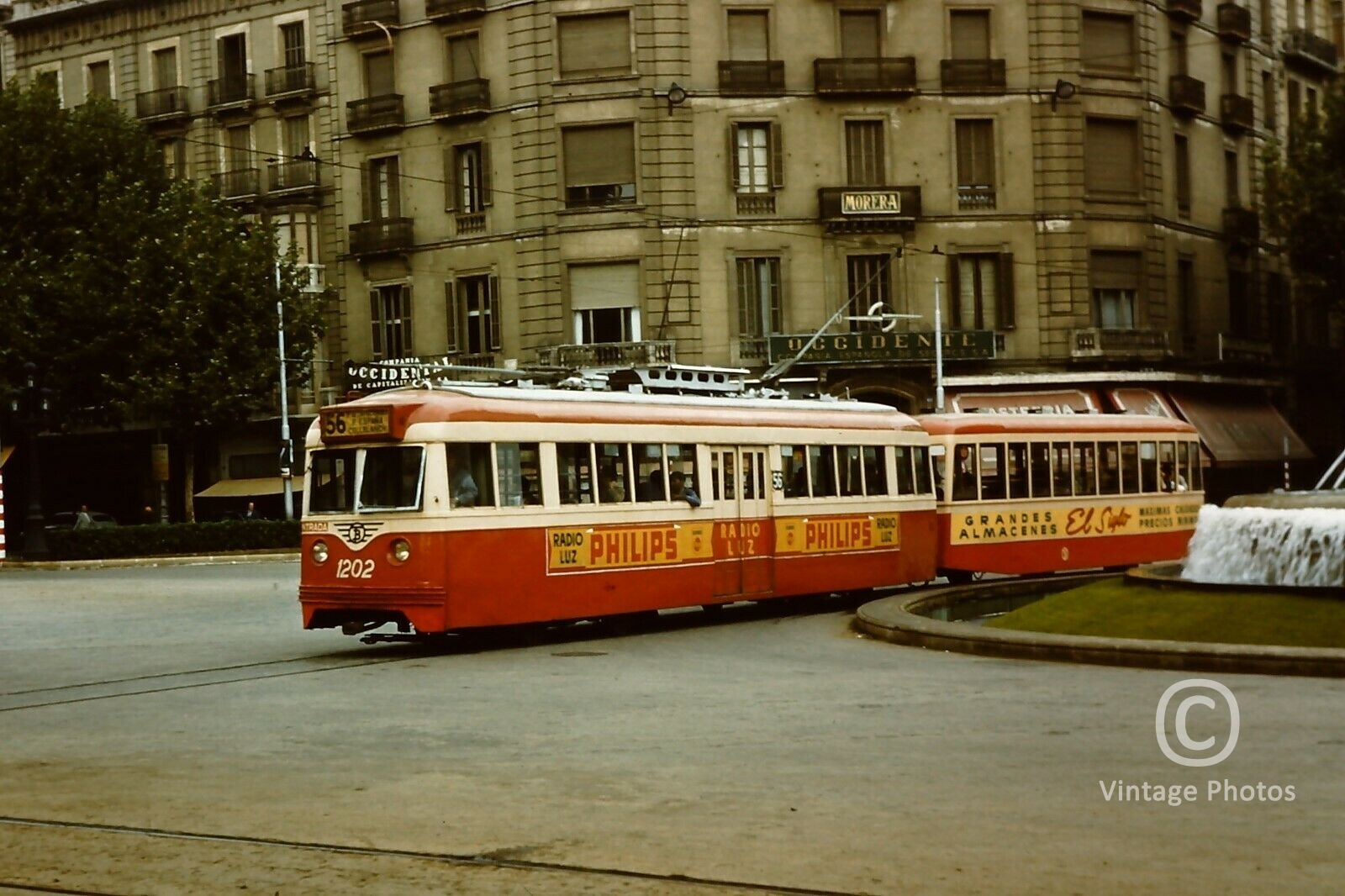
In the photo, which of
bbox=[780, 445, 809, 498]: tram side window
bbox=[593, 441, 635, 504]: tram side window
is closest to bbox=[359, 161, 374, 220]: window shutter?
bbox=[780, 445, 809, 498]: tram side window

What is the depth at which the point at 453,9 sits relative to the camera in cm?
4775

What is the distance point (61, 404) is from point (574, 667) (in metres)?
35.1

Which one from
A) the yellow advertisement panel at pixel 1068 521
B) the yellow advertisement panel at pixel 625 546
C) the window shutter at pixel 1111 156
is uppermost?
the window shutter at pixel 1111 156

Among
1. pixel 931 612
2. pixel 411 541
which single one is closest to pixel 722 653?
pixel 411 541

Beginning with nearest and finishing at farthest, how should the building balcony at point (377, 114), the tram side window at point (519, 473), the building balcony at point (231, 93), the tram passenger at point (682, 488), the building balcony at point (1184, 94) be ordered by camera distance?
1. the tram side window at point (519, 473)
2. the tram passenger at point (682, 488)
3. the building balcony at point (377, 114)
4. the building balcony at point (1184, 94)
5. the building balcony at point (231, 93)

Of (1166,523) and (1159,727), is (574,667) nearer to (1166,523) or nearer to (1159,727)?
(1159,727)

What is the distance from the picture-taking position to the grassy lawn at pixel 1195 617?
52.0 ft

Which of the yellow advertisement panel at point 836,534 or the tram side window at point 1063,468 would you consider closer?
the yellow advertisement panel at point 836,534

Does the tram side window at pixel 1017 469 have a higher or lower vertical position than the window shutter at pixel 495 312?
lower

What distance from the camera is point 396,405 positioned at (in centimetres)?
1883

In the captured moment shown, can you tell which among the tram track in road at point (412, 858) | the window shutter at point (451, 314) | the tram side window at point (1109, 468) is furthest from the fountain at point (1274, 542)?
the window shutter at point (451, 314)

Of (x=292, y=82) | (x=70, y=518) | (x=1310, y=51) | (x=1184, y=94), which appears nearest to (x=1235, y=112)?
(x=1184, y=94)

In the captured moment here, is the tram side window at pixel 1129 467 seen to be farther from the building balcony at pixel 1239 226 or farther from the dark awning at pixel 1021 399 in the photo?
the building balcony at pixel 1239 226

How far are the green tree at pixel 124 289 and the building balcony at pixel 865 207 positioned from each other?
1312 cm
